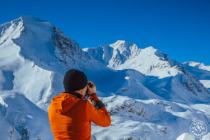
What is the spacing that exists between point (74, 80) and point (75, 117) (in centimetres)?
34

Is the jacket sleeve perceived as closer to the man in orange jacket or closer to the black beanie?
the man in orange jacket

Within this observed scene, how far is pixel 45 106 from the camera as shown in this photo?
4390 inches

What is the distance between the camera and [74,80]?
181 inches

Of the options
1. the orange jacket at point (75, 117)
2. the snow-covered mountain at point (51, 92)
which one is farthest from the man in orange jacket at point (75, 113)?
the snow-covered mountain at point (51, 92)

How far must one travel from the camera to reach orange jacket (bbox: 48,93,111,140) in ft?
14.7

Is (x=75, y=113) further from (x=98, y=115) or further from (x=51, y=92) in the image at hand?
(x=51, y=92)

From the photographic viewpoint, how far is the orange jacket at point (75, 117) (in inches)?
177

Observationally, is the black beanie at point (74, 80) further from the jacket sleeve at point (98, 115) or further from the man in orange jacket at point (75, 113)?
the jacket sleeve at point (98, 115)

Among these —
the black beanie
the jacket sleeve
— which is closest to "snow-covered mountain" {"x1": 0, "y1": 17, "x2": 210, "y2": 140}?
the black beanie

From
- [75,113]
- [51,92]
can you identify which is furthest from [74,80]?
[51,92]

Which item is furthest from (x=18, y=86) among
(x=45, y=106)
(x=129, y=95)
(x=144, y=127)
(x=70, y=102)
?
(x=70, y=102)

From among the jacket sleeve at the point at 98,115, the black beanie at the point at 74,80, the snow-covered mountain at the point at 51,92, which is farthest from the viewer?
the snow-covered mountain at the point at 51,92

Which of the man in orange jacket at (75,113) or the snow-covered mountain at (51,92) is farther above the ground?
the snow-covered mountain at (51,92)

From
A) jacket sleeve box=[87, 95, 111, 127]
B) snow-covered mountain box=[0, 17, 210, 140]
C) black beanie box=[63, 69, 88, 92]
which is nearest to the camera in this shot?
jacket sleeve box=[87, 95, 111, 127]
